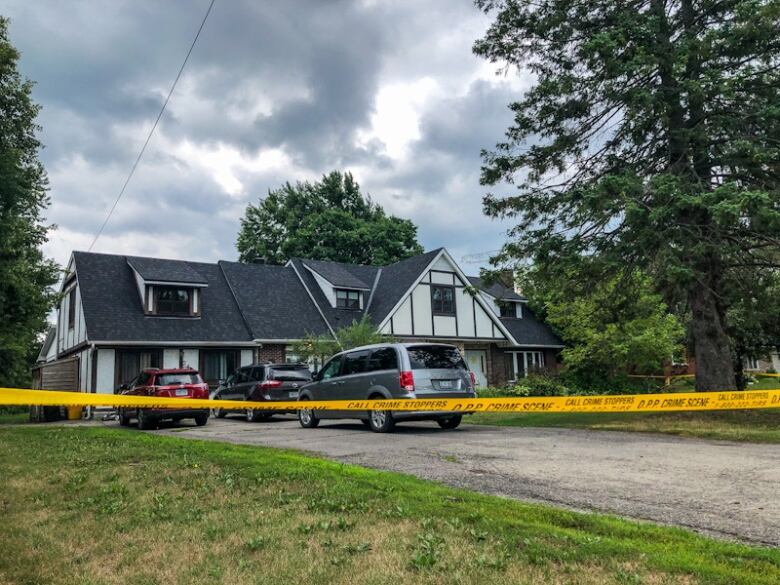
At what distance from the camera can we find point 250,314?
2891 centimetres

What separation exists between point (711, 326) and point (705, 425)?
9.64ft

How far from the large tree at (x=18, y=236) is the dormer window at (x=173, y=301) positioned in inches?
162

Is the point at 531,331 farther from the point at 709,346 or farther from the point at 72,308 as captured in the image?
the point at 72,308

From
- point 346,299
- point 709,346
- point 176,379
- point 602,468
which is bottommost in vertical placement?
point 602,468

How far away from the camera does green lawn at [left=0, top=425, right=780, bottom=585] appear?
401cm

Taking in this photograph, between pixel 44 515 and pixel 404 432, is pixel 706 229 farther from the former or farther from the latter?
pixel 44 515

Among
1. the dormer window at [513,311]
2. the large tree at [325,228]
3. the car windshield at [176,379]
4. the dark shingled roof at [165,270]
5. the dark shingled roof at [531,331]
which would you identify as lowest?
the car windshield at [176,379]

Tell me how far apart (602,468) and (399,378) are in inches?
215

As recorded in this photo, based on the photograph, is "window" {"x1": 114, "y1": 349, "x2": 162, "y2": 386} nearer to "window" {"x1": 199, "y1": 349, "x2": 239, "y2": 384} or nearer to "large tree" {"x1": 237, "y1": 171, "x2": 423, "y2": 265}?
"window" {"x1": 199, "y1": 349, "x2": 239, "y2": 384}

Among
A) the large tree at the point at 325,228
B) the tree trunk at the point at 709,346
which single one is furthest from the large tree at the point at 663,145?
the large tree at the point at 325,228

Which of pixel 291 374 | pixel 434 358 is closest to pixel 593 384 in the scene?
pixel 291 374

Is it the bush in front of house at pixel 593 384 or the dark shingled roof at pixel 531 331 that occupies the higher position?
the dark shingled roof at pixel 531 331

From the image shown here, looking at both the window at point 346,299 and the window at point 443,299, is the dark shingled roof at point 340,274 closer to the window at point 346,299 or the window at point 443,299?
the window at point 346,299

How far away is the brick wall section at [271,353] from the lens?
28016 millimetres
